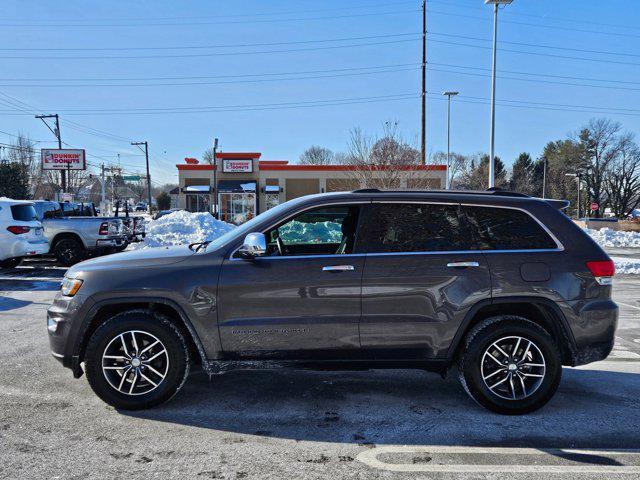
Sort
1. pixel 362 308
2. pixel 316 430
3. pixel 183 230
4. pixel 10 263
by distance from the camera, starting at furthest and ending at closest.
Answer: pixel 183 230 < pixel 10 263 < pixel 362 308 < pixel 316 430

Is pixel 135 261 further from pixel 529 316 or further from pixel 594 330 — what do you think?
pixel 594 330

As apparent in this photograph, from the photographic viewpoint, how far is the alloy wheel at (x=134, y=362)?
413 cm

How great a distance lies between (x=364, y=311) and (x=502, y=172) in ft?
247

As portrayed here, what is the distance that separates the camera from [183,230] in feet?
65.5

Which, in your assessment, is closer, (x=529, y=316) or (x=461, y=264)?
(x=461, y=264)

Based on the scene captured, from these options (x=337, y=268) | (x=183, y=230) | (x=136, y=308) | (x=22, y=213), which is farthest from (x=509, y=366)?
(x=183, y=230)

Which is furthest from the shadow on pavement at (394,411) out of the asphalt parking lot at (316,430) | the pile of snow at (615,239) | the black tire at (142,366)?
the pile of snow at (615,239)

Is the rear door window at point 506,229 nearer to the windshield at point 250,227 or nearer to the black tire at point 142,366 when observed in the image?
the windshield at point 250,227

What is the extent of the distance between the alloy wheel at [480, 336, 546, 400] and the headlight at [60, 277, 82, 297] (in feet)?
11.6

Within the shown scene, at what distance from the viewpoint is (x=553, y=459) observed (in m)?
3.43

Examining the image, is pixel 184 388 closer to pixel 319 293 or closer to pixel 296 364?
pixel 296 364

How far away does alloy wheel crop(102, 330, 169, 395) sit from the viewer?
4129 millimetres

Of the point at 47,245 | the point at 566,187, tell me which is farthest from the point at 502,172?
the point at 47,245

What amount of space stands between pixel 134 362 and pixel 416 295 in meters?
2.45
